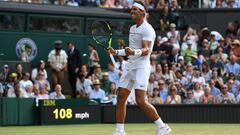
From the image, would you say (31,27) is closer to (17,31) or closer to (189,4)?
(17,31)

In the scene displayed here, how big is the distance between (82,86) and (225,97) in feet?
14.9

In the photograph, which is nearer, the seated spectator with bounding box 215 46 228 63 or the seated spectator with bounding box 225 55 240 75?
the seated spectator with bounding box 225 55 240 75

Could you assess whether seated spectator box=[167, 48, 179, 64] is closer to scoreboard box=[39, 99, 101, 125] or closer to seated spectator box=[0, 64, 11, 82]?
scoreboard box=[39, 99, 101, 125]

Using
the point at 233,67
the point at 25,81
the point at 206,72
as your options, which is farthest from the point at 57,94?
the point at 233,67

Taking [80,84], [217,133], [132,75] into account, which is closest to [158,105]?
[80,84]

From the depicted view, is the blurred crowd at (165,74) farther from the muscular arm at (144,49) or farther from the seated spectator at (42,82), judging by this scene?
the muscular arm at (144,49)

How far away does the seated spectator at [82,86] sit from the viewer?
23959mm

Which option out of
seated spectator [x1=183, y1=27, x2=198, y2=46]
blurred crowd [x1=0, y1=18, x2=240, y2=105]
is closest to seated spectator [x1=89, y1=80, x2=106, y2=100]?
blurred crowd [x1=0, y1=18, x2=240, y2=105]

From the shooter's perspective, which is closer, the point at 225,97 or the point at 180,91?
the point at 225,97

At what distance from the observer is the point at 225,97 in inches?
898

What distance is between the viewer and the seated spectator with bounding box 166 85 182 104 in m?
22.8

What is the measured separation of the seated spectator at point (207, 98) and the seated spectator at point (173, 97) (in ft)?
2.09

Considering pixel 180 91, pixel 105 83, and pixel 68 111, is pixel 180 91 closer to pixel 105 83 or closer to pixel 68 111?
pixel 105 83

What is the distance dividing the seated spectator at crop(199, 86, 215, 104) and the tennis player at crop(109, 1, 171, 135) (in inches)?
354
